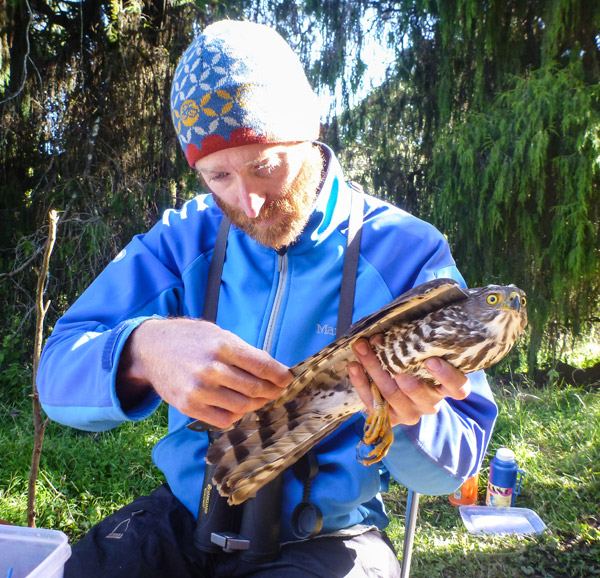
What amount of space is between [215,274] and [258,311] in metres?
0.22

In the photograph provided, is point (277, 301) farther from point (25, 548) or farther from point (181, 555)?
point (25, 548)

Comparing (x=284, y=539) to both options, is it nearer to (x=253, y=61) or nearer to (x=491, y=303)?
(x=491, y=303)

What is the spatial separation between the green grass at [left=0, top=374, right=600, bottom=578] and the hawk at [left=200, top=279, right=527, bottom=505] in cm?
186

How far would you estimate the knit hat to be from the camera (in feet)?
5.94

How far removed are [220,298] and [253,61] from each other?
863 mm

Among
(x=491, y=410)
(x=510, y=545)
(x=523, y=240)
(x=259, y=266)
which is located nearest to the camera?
(x=491, y=410)

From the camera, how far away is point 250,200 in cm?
180

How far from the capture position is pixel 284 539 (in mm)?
1781

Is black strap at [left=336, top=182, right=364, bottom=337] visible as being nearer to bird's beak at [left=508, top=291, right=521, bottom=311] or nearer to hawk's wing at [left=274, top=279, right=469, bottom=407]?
hawk's wing at [left=274, top=279, right=469, bottom=407]

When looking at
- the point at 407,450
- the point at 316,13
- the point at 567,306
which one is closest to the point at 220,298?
the point at 407,450

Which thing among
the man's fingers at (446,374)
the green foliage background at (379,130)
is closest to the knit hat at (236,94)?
the man's fingers at (446,374)

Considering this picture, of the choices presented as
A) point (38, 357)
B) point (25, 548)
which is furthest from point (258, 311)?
point (25, 548)

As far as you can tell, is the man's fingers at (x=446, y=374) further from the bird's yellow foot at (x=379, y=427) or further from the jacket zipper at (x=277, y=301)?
the jacket zipper at (x=277, y=301)

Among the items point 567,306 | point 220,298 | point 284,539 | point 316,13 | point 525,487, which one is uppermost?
point 316,13
